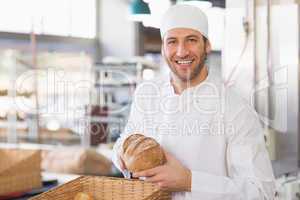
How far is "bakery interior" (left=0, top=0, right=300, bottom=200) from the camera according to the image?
1502 millimetres

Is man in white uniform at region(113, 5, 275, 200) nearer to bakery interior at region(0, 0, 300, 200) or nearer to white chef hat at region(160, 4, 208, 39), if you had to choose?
white chef hat at region(160, 4, 208, 39)

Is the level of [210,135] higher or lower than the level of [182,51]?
lower

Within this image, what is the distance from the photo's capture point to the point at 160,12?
1.25 metres

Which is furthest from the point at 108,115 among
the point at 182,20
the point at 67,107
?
the point at 182,20

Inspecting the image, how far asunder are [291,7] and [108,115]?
1107 mm

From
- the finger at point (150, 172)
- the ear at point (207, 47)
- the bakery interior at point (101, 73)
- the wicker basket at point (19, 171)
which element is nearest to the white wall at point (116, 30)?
the bakery interior at point (101, 73)

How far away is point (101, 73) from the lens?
9.17 feet

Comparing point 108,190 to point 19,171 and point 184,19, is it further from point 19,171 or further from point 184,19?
point 19,171

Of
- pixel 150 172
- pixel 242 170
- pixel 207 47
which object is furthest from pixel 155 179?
pixel 207 47

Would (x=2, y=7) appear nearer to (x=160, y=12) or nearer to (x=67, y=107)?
(x=67, y=107)

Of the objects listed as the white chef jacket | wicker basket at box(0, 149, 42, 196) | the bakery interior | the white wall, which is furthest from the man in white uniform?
the white wall

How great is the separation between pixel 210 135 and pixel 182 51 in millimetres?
206

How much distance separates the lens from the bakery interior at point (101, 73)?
1.50m

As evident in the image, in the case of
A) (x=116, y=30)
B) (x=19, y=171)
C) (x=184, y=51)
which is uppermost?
(x=116, y=30)
